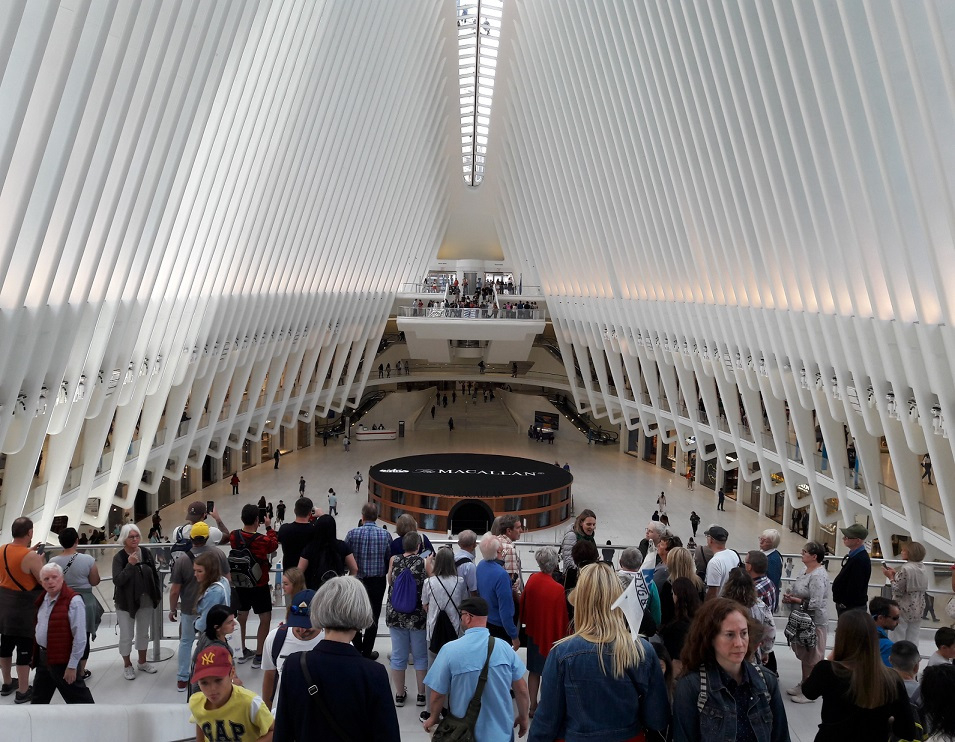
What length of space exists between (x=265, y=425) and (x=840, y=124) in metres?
23.9

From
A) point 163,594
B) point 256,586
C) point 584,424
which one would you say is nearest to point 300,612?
point 256,586

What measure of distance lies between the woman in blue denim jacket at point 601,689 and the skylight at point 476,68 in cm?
2985

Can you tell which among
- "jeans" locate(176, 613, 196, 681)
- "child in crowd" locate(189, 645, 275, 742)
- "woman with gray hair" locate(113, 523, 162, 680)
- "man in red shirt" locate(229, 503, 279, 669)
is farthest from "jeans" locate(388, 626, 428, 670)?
"child in crowd" locate(189, 645, 275, 742)

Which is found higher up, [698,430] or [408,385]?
[408,385]

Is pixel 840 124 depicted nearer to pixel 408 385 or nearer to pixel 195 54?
pixel 195 54

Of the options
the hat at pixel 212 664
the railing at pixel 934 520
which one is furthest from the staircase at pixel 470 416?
the hat at pixel 212 664

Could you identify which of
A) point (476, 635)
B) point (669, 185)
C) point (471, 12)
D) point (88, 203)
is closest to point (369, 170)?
point (471, 12)

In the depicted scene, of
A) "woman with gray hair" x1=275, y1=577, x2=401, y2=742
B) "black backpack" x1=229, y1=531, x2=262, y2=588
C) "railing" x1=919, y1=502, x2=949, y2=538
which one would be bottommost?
"woman with gray hair" x1=275, y1=577, x2=401, y2=742

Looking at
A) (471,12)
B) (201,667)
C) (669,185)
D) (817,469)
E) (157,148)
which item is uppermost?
(471,12)

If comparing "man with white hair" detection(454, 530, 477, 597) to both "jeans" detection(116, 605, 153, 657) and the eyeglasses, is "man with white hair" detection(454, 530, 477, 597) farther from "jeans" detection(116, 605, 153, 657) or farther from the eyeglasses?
"jeans" detection(116, 605, 153, 657)

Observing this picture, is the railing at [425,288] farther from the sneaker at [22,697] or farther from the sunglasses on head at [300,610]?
the sunglasses on head at [300,610]

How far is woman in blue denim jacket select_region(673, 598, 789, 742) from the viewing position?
342 cm

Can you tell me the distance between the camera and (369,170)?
28062 millimetres

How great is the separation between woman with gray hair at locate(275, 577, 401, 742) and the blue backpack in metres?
2.77
